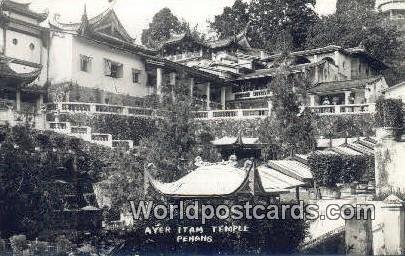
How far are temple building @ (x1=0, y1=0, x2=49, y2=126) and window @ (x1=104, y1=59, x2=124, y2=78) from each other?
8.88 feet

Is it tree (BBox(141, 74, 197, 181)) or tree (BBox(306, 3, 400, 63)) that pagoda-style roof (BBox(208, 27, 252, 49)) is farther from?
tree (BBox(141, 74, 197, 181))

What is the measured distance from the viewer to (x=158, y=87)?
24.2 metres

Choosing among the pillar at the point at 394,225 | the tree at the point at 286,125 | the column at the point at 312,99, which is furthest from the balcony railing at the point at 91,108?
the pillar at the point at 394,225

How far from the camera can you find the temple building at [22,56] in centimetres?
1944

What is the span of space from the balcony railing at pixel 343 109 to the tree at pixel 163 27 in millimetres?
18201

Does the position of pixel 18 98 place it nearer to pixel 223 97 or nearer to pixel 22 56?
pixel 22 56

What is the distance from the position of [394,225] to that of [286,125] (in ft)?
26.1

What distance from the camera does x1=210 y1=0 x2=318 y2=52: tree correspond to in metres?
33.2

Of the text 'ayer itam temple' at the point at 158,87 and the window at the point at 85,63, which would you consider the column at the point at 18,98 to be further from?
the window at the point at 85,63

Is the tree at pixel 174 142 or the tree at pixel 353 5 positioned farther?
the tree at pixel 353 5

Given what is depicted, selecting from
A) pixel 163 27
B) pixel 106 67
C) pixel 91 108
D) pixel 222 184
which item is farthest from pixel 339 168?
pixel 163 27

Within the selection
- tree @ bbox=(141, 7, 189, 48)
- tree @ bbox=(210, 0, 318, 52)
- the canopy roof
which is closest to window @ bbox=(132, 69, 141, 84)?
the canopy roof

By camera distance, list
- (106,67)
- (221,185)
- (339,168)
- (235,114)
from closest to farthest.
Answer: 1. (221,185)
2. (339,168)
3. (235,114)
4. (106,67)

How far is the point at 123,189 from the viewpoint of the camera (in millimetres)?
14906
